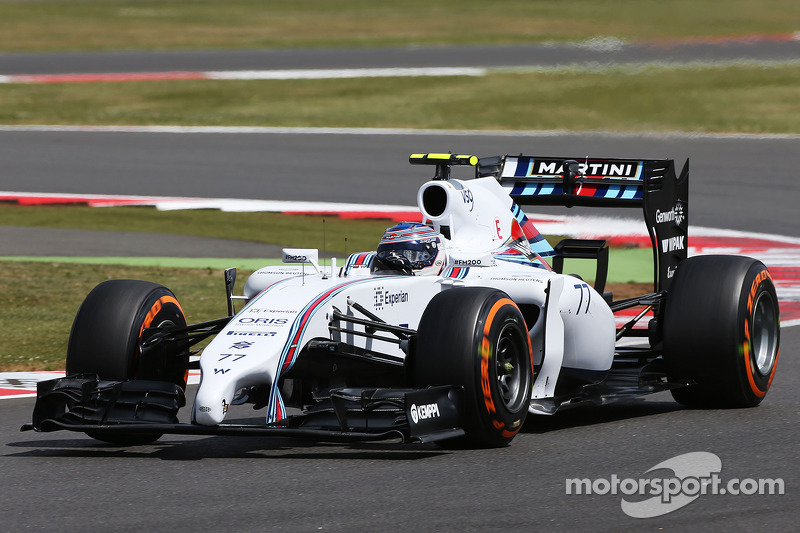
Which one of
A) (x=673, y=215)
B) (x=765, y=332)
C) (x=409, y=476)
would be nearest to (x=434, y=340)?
(x=409, y=476)

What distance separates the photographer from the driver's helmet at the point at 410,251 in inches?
314

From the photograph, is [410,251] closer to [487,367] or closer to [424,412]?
[487,367]

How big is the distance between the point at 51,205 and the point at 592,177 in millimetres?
11308

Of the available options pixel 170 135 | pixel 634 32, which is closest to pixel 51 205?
pixel 170 135

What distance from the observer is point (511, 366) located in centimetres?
736

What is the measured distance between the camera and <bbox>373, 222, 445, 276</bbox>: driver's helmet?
7.97 meters

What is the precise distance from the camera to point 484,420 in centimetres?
698

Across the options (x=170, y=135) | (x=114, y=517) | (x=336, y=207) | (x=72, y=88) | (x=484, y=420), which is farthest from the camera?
(x=72, y=88)

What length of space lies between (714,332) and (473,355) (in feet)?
6.91

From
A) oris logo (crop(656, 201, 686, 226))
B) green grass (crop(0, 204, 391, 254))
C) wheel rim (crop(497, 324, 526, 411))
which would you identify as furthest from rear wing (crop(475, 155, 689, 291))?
green grass (crop(0, 204, 391, 254))

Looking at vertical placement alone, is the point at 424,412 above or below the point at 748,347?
below

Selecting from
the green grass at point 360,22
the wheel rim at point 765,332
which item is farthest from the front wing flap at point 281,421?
the green grass at point 360,22

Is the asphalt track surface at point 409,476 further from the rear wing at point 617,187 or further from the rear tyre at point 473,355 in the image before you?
the rear wing at point 617,187

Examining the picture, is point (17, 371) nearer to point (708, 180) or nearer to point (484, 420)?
point (484, 420)
